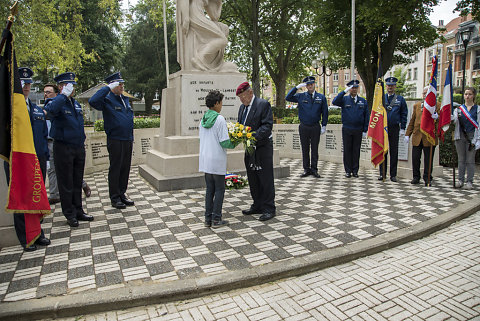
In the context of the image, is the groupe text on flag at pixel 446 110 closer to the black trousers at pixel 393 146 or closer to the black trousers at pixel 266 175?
the black trousers at pixel 393 146

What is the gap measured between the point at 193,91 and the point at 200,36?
143 cm

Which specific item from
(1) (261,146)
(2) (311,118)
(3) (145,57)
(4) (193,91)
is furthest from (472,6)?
(3) (145,57)

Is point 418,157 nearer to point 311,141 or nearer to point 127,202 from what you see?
point 311,141

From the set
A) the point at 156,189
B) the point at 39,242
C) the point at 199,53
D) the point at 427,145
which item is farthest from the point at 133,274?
the point at 427,145

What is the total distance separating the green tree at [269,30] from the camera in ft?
76.7

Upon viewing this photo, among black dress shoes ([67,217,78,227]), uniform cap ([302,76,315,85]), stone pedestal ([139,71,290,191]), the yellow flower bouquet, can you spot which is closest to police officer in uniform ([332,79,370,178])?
uniform cap ([302,76,315,85])

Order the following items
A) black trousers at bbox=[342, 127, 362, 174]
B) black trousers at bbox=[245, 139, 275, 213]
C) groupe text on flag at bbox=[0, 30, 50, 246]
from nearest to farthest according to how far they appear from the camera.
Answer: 1. groupe text on flag at bbox=[0, 30, 50, 246]
2. black trousers at bbox=[245, 139, 275, 213]
3. black trousers at bbox=[342, 127, 362, 174]

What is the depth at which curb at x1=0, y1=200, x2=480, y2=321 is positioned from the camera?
2.97 meters

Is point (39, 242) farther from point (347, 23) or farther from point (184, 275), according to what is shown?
point (347, 23)

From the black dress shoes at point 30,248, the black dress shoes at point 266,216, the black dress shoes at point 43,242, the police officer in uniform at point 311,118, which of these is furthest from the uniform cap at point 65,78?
the police officer in uniform at point 311,118

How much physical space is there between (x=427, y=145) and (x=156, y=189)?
5900 millimetres

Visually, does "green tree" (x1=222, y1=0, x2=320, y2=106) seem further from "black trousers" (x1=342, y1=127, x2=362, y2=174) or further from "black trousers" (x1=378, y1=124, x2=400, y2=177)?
"black trousers" (x1=378, y1=124, x2=400, y2=177)

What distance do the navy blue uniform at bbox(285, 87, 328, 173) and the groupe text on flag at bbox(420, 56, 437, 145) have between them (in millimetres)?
2187

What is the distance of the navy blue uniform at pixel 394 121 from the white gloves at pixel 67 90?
21.3 feet
